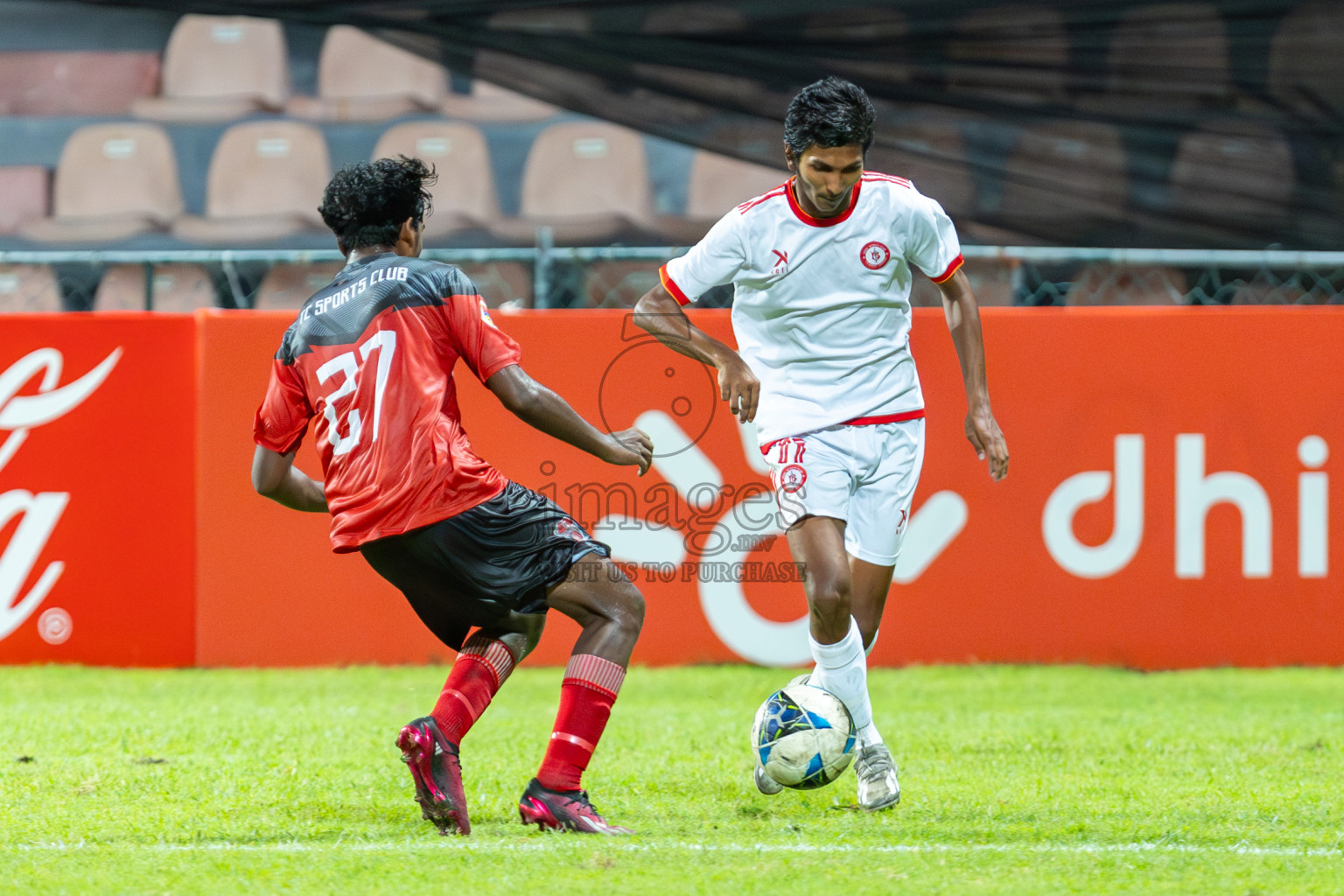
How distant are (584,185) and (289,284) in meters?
1.96

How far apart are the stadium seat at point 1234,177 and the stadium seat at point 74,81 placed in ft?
21.1

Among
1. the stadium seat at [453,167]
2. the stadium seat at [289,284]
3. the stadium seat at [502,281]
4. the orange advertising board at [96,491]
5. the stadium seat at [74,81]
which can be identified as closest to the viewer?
the orange advertising board at [96,491]

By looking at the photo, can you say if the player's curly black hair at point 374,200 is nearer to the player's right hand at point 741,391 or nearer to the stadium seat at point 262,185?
the player's right hand at point 741,391

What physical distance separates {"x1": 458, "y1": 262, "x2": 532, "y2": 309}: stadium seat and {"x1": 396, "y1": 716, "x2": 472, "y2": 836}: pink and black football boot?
14.0 feet

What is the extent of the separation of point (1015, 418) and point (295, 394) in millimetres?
3977

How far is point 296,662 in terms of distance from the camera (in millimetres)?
6781

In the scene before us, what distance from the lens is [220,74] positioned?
31.0 feet

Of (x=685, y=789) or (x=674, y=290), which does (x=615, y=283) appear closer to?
(x=674, y=290)

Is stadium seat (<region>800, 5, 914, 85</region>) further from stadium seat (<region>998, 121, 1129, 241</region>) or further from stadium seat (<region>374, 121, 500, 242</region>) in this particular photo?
stadium seat (<region>374, 121, 500, 242</region>)

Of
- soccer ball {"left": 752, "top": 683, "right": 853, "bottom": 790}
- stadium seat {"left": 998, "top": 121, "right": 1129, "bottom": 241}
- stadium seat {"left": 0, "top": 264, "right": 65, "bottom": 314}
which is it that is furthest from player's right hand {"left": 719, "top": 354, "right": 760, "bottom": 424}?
stadium seat {"left": 0, "top": 264, "right": 65, "bottom": 314}

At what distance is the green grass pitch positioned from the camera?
3133 mm

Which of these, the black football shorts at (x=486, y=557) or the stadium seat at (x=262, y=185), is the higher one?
the stadium seat at (x=262, y=185)

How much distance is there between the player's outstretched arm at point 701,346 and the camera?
3982 millimetres

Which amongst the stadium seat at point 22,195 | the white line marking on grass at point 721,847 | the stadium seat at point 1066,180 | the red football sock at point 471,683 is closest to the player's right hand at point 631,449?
the red football sock at point 471,683
